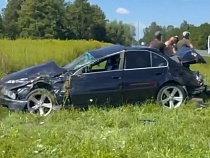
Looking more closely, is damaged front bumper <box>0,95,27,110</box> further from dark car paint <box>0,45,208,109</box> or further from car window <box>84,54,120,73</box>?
car window <box>84,54,120,73</box>

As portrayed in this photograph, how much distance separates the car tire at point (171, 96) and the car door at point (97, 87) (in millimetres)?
953

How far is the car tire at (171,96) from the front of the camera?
334 inches

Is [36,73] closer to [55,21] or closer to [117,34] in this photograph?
Answer: [55,21]

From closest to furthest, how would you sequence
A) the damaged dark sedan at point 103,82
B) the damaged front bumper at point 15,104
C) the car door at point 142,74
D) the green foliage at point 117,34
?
1. the damaged front bumper at point 15,104
2. the damaged dark sedan at point 103,82
3. the car door at point 142,74
4. the green foliage at point 117,34

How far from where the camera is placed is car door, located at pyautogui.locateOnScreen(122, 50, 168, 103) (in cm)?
826

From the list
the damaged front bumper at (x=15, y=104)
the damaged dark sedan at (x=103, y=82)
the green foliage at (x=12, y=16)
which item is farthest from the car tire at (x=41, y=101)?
the green foliage at (x=12, y=16)

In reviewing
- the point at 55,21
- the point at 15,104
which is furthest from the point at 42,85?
the point at 55,21

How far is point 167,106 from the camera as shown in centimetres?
849

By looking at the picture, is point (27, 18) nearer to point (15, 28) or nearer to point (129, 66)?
point (15, 28)

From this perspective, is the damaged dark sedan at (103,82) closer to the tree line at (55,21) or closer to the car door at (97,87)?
the car door at (97,87)

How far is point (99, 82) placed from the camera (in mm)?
8078

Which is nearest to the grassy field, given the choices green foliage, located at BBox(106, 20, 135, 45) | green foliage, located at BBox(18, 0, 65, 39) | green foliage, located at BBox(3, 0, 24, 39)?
green foliage, located at BBox(18, 0, 65, 39)

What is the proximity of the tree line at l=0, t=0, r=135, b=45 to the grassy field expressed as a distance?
63235 mm

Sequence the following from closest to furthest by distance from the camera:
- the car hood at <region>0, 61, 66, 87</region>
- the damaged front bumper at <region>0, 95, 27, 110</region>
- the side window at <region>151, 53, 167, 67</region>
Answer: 1. the damaged front bumper at <region>0, 95, 27, 110</region>
2. the car hood at <region>0, 61, 66, 87</region>
3. the side window at <region>151, 53, 167, 67</region>
